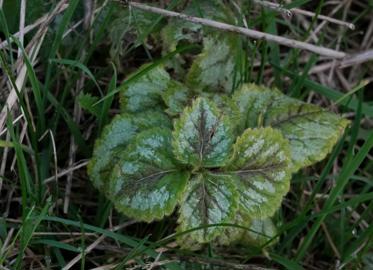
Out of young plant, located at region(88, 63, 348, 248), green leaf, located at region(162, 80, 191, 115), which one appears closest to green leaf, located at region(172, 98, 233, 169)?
young plant, located at region(88, 63, 348, 248)

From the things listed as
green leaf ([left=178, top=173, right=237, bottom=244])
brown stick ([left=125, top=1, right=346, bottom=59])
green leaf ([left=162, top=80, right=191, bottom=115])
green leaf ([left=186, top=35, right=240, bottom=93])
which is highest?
brown stick ([left=125, top=1, right=346, bottom=59])

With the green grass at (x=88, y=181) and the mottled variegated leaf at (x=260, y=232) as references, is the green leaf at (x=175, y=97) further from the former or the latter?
the mottled variegated leaf at (x=260, y=232)

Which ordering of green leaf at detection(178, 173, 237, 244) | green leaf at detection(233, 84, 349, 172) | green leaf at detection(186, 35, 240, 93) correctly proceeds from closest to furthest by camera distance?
green leaf at detection(178, 173, 237, 244), green leaf at detection(233, 84, 349, 172), green leaf at detection(186, 35, 240, 93)

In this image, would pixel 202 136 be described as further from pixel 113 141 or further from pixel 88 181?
pixel 88 181

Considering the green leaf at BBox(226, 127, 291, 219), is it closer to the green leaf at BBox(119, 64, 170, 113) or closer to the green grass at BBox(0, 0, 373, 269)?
the green grass at BBox(0, 0, 373, 269)

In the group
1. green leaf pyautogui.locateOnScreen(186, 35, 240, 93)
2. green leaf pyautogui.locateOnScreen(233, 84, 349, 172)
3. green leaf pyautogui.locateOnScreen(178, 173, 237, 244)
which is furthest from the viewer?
green leaf pyautogui.locateOnScreen(186, 35, 240, 93)

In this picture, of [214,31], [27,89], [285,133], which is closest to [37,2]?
[27,89]

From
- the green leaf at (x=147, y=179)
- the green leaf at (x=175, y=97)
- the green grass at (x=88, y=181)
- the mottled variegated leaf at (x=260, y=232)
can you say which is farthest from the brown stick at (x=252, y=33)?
the mottled variegated leaf at (x=260, y=232)

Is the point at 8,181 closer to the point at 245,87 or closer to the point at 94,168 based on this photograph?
the point at 94,168
